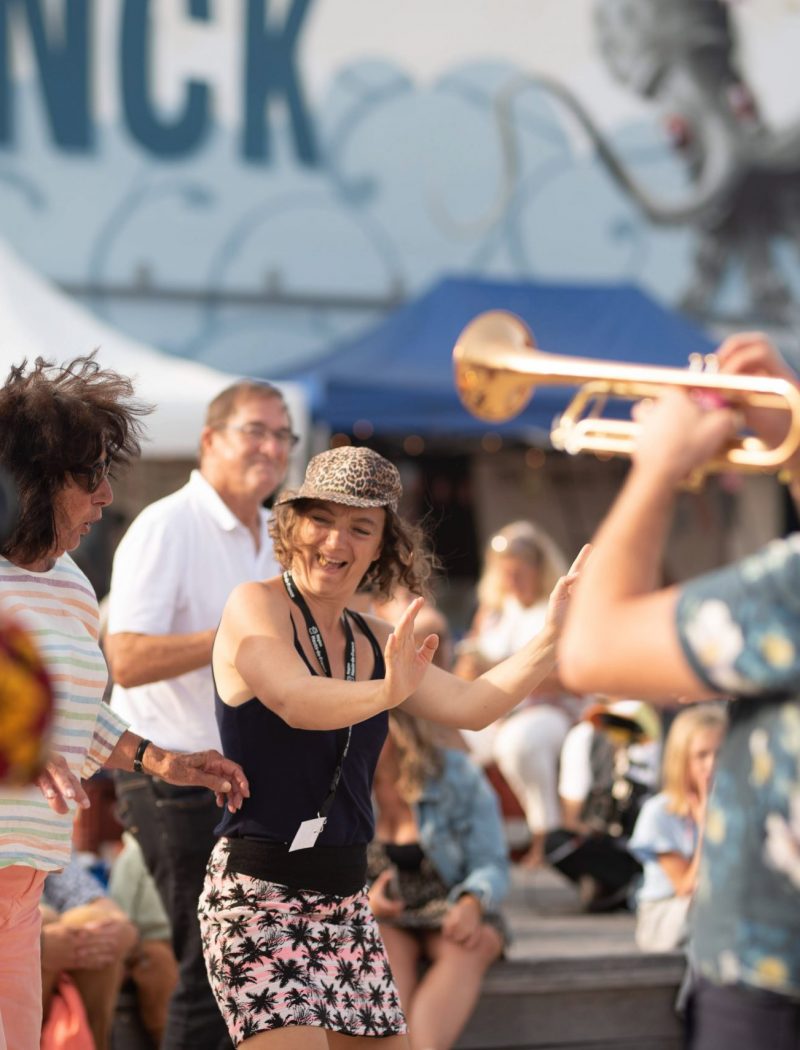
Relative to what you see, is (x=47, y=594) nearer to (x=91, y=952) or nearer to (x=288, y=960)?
(x=288, y=960)

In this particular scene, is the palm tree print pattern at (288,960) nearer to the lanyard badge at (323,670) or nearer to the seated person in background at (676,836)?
the lanyard badge at (323,670)

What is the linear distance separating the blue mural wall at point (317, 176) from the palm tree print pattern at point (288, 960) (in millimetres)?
9204

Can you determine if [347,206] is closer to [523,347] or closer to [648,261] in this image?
[648,261]

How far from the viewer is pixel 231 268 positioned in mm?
12570

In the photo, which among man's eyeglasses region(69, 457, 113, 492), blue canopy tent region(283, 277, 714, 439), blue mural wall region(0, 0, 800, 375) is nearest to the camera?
man's eyeglasses region(69, 457, 113, 492)

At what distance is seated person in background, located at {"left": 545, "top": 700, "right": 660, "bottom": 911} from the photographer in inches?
269

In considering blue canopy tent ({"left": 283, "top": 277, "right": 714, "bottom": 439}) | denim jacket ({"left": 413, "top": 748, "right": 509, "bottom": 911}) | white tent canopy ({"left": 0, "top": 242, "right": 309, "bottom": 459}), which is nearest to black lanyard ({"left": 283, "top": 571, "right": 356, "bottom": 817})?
denim jacket ({"left": 413, "top": 748, "right": 509, "bottom": 911})

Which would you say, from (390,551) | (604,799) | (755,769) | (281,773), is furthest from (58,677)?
(604,799)

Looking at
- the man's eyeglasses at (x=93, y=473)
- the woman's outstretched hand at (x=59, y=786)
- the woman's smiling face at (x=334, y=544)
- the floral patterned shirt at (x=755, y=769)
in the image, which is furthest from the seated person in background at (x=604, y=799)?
the floral patterned shirt at (x=755, y=769)

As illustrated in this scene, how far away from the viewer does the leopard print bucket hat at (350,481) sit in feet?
11.8

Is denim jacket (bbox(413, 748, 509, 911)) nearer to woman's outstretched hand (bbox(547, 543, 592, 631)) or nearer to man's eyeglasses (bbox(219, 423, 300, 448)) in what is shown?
man's eyeglasses (bbox(219, 423, 300, 448))

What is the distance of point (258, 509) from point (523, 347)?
54.7 inches

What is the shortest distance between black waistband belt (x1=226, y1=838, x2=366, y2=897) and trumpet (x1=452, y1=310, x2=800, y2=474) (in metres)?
1.00

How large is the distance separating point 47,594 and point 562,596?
1.11 m
